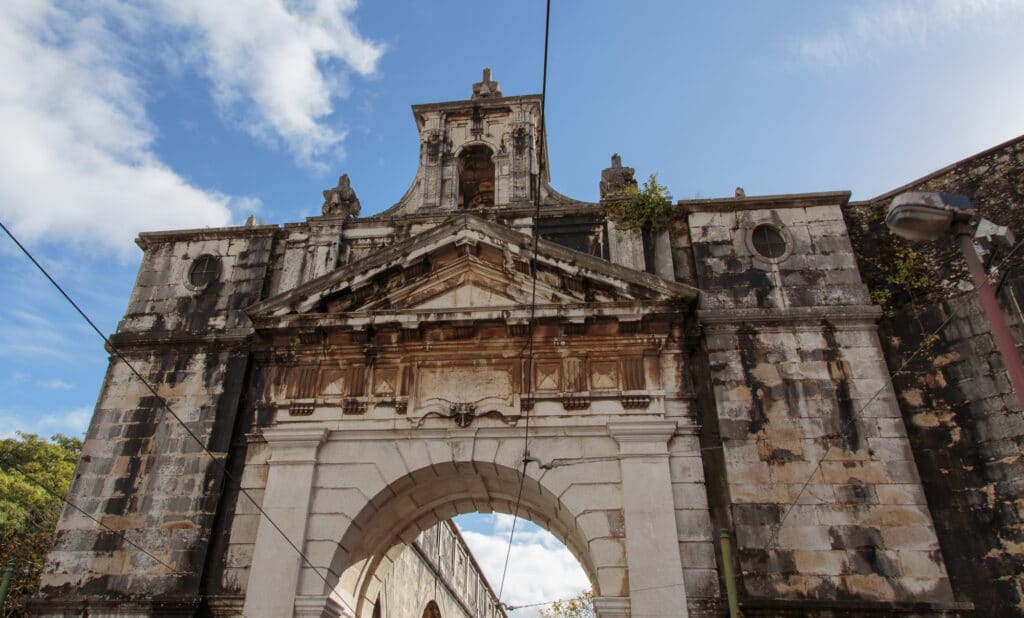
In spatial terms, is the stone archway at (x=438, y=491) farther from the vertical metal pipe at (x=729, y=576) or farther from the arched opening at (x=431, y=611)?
the arched opening at (x=431, y=611)

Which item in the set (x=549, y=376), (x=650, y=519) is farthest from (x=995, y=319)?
(x=549, y=376)

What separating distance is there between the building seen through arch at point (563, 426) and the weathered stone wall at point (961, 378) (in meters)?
0.04

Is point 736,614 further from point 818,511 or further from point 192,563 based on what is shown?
point 192,563

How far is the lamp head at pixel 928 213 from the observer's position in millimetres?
5008

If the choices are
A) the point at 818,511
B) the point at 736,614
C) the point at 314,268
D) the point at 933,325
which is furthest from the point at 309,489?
the point at 933,325

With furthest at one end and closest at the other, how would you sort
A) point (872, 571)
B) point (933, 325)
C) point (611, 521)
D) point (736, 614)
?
point (933, 325)
point (611, 521)
point (872, 571)
point (736, 614)

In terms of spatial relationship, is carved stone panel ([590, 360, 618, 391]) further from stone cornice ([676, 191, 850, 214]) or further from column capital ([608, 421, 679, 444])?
stone cornice ([676, 191, 850, 214])

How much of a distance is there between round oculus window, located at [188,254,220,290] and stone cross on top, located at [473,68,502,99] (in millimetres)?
5461

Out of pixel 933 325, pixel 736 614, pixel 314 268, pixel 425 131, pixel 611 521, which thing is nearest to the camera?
pixel 736 614

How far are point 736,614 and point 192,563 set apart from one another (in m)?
6.37

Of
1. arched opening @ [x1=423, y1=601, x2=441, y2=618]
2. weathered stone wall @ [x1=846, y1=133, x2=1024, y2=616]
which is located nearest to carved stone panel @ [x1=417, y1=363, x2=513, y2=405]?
weathered stone wall @ [x1=846, y1=133, x2=1024, y2=616]

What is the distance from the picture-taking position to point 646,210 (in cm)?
1116

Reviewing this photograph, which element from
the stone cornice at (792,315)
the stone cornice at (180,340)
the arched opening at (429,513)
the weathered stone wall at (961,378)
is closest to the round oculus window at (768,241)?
the stone cornice at (792,315)

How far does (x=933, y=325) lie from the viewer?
32.0ft
